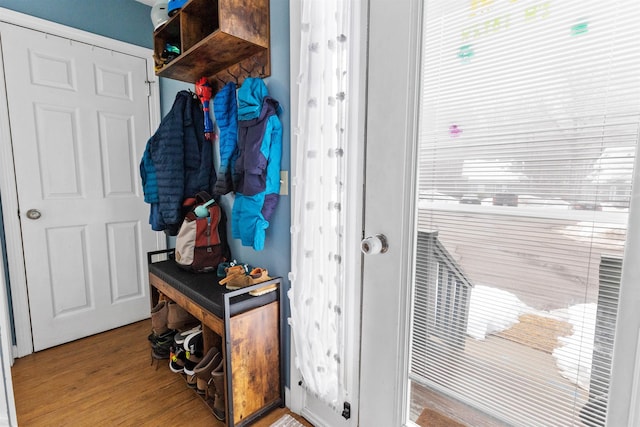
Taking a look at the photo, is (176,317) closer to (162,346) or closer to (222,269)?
(162,346)

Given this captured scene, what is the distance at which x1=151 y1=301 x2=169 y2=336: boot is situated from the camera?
6.07ft

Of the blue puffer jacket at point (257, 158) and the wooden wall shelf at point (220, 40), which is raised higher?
the wooden wall shelf at point (220, 40)

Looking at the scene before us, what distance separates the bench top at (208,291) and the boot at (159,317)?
22 centimetres

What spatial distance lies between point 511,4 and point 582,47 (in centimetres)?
19


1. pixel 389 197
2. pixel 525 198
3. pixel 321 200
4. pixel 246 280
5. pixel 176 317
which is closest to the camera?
pixel 525 198

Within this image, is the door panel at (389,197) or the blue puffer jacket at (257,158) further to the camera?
the blue puffer jacket at (257,158)

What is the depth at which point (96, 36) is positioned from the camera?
2078 mm

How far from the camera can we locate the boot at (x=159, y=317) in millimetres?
1851

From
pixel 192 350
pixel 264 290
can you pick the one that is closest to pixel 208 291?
pixel 264 290

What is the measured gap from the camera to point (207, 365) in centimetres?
143

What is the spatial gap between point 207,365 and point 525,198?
148 centimetres

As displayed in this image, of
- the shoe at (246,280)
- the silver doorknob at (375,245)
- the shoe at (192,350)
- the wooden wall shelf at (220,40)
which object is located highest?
the wooden wall shelf at (220,40)

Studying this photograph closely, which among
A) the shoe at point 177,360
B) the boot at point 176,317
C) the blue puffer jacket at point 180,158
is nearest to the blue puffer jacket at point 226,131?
the blue puffer jacket at point 180,158

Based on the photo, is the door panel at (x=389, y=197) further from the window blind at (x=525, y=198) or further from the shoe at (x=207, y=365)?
the shoe at (x=207, y=365)
